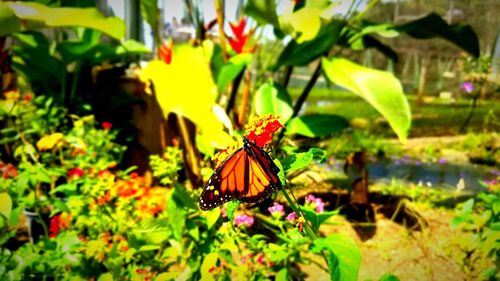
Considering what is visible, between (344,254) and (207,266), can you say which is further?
(207,266)

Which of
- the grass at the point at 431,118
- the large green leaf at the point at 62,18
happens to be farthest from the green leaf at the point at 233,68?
the grass at the point at 431,118

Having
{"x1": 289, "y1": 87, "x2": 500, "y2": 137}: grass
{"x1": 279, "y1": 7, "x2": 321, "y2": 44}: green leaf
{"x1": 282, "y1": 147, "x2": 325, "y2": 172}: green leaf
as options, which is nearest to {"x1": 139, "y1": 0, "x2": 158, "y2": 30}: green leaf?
{"x1": 279, "y1": 7, "x2": 321, "y2": 44}: green leaf

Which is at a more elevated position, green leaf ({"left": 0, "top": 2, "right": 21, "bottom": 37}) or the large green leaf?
the large green leaf

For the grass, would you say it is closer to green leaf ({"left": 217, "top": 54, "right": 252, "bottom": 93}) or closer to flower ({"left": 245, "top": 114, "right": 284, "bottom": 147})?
green leaf ({"left": 217, "top": 54, "right": 252, "bottom": 93})

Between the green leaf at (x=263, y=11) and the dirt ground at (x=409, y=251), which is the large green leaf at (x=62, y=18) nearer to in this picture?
the green leaf at (x=263, y=11)

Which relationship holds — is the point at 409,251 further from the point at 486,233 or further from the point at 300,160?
the point at 300,160

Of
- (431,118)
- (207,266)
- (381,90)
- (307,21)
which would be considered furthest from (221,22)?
(431,118)
